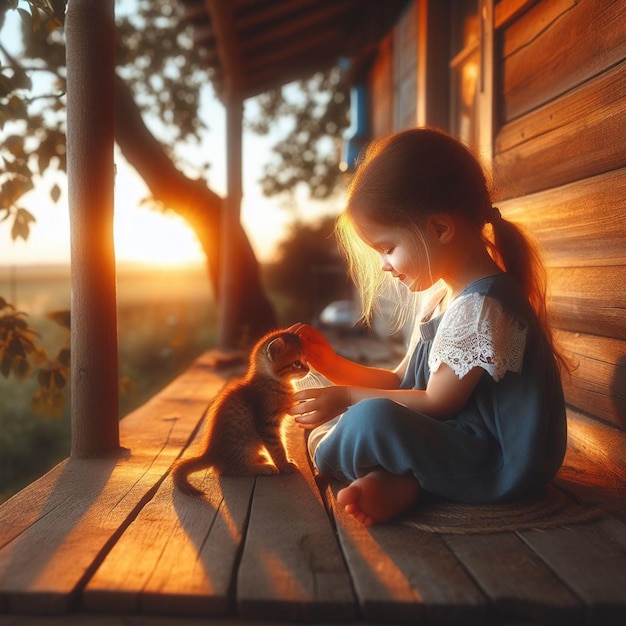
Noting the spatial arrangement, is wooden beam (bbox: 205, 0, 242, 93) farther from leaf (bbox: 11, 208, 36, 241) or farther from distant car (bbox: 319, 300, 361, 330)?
distant car (bbox: 319, 300, 361, 330)

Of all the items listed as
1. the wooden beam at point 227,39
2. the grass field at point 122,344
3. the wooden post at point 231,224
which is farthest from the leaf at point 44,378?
the wooden post at point 231,224

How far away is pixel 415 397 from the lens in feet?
6.82

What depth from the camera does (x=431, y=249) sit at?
2.12 meters

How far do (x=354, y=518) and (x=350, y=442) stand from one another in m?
0.23

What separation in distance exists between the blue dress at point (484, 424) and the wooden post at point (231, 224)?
16.5ft

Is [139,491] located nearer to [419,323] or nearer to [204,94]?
[419,323]

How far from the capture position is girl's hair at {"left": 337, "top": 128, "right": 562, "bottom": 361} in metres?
2.08

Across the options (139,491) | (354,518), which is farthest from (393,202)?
(139,491)

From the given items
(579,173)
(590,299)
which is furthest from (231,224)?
(590,299)

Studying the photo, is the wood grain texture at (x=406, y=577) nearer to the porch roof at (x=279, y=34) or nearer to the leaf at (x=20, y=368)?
the leaf at (x=20, y=368)

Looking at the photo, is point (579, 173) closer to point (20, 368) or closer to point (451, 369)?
point (451, 369)

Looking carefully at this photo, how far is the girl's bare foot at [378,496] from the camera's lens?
71.7 inches

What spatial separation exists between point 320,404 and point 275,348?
363mm

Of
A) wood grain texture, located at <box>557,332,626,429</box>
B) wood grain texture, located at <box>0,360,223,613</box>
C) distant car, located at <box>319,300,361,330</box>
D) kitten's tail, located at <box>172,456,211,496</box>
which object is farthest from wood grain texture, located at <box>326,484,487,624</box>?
distant car, located at <box>319,300,361,330</box>
